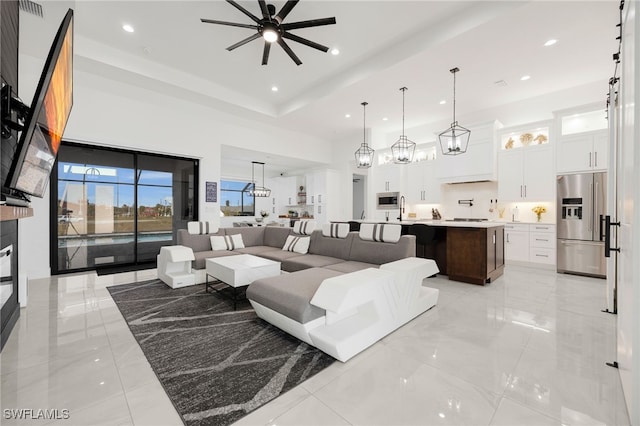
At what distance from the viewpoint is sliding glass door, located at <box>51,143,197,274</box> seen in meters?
4.62

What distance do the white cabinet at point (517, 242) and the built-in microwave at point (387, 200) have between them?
256 cm

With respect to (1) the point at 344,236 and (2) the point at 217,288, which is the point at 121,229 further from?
(1) the point at 344,236

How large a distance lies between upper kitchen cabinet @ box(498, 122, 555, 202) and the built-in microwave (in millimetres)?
2332

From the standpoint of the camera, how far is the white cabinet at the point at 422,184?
659cm

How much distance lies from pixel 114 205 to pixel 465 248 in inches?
253

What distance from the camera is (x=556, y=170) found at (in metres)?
4.86

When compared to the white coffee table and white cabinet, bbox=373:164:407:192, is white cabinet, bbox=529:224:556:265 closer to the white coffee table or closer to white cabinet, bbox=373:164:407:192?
white cabinet, bbox=373:164:407:192

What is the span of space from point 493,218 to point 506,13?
422 cm

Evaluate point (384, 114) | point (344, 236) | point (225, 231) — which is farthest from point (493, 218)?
point (225, 231)

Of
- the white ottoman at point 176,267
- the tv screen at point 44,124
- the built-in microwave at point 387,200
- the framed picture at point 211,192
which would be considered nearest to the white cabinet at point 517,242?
the built-in microwave at point 387,200

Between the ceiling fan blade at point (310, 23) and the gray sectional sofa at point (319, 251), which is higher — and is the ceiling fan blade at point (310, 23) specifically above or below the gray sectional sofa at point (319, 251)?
above

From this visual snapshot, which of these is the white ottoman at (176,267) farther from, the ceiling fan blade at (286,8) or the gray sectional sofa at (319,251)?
the ceiling fan blade at (286,8)

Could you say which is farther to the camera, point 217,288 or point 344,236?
point 344,236

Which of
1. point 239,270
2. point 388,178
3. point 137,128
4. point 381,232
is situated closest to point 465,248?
point 381,232
